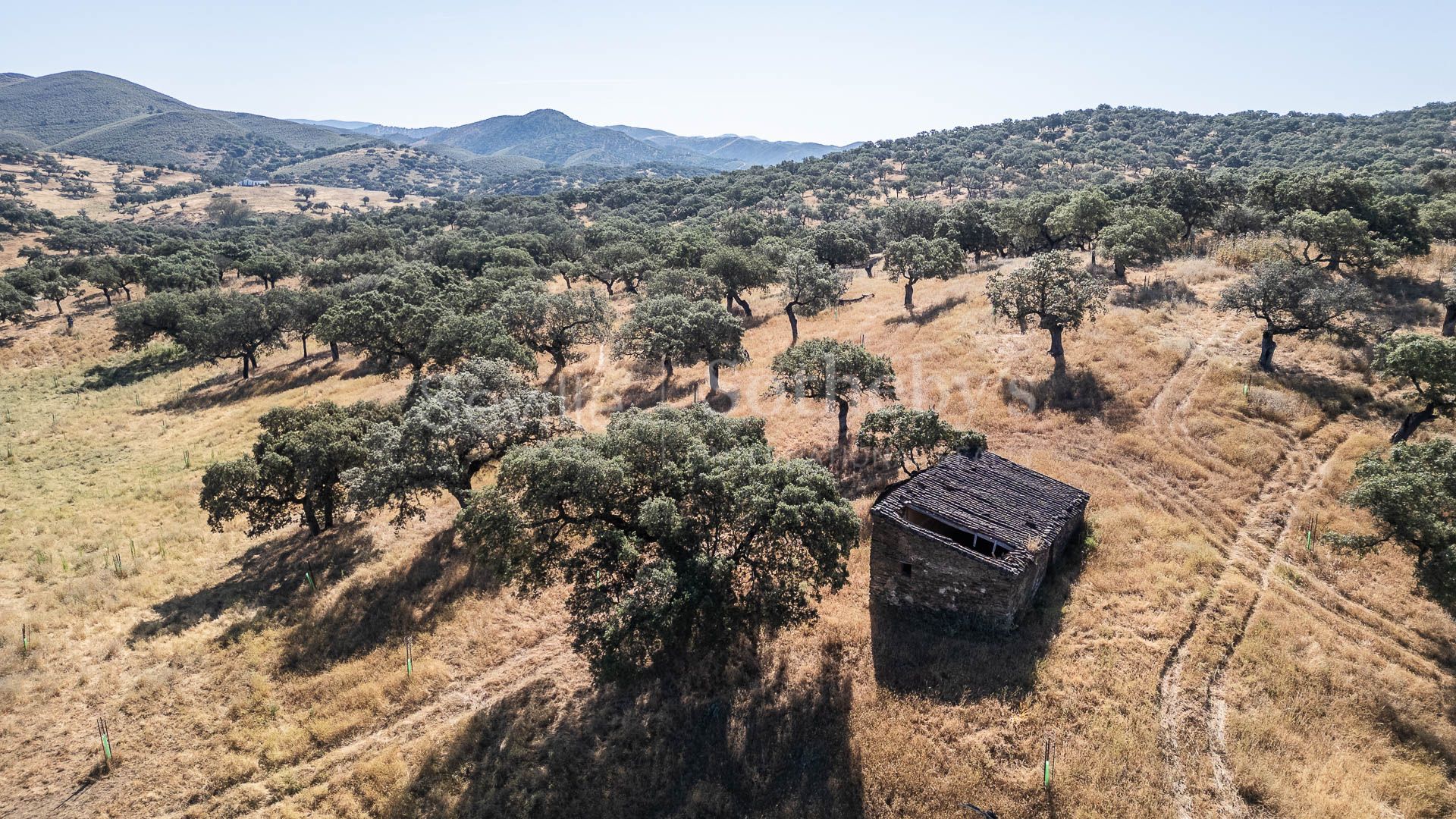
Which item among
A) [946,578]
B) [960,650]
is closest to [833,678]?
[960,650]

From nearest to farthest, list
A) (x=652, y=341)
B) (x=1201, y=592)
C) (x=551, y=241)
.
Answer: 1. (x=1201, y=592)
2. (x=652, y=341)
3. (x=551, y=241)

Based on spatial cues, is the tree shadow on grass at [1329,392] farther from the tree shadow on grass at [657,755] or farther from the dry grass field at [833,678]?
the tree shadow on grass at [657,755]

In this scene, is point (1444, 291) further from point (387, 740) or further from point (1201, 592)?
point (387, 740)

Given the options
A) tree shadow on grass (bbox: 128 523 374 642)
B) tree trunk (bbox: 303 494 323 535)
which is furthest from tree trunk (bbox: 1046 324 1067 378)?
tree trunk (bbox: 303 494 323 535)

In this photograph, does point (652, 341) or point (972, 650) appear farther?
point (652, 341)

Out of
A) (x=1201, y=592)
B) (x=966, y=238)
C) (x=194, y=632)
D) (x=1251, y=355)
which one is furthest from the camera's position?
(x=966, y=238)

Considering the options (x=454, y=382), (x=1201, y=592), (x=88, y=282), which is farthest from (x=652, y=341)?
(x=88, y=282)

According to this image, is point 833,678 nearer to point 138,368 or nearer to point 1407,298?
point 1407,298

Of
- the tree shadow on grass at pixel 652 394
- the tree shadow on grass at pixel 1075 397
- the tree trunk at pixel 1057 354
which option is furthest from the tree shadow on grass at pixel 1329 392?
the tree shadow on grass at pixel 652 394
